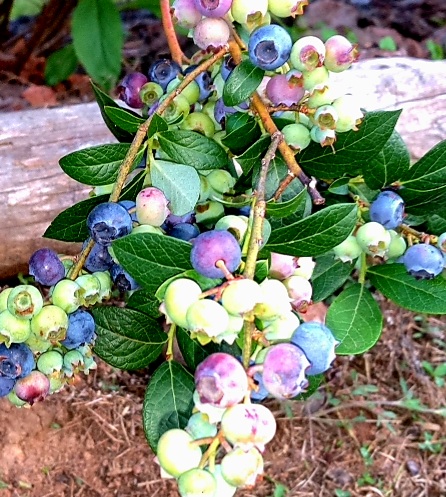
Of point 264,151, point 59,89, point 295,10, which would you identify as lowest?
point 59,89

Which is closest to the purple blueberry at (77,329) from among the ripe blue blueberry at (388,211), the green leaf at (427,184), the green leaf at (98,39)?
the ripe blue blueberry at (388,211)

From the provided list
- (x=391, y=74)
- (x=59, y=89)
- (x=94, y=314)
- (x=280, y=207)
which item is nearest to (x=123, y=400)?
(x=94, y=314)

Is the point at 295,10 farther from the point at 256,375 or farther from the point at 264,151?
the point at 256,375

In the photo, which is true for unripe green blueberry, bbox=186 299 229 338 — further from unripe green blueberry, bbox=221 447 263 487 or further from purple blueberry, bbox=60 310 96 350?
purple blueberry, bbox=60 310 96 350

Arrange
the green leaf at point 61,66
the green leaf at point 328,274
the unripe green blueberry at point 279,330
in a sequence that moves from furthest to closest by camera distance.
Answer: the green leaf at point 61,66, the green leaf at point 328,274, the unripe green blueberry at point 279,330

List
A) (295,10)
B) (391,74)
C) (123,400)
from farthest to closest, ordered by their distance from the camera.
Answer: (391,74), (123,400), (295,10)

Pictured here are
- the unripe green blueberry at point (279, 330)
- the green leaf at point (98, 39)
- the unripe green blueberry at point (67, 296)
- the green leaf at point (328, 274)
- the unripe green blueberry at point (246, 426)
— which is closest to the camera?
the unripe green blueberry at point (246, 426)

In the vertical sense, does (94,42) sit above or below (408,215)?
below

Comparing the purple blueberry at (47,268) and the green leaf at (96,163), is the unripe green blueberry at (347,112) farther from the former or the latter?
the purple blueberry at (47,268)
